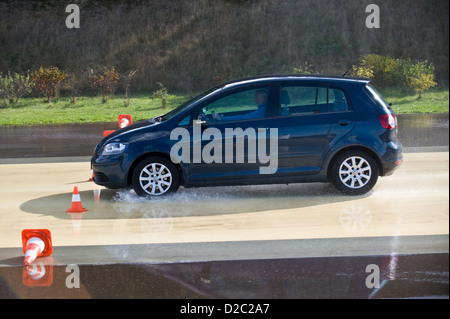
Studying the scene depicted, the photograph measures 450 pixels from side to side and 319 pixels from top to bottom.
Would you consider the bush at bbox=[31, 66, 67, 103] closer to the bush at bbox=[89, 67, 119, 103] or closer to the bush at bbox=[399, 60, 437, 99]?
the bush at bbox=[89, 67, 119, 103]

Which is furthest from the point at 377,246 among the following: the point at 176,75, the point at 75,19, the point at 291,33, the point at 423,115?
the point at 75,19

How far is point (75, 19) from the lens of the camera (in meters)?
30.7

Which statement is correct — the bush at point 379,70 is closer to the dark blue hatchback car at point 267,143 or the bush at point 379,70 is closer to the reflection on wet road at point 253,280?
the dark blue hatchback car at point 267,143

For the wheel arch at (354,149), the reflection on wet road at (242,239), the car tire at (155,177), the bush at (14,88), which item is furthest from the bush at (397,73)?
the car tire at (155,177)

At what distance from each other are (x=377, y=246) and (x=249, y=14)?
25100 mm

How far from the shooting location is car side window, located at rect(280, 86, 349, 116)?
8.79 meters

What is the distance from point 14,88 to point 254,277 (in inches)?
860

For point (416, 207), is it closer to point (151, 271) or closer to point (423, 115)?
point (151, 271)

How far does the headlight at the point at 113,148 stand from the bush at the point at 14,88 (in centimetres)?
1719

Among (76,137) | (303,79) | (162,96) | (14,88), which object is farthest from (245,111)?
(14,88)

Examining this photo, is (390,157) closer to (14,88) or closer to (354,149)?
(354,149)

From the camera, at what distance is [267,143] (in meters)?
8.62

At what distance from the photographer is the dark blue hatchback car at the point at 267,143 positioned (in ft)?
28.3

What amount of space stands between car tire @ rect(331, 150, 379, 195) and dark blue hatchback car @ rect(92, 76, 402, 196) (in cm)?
1
